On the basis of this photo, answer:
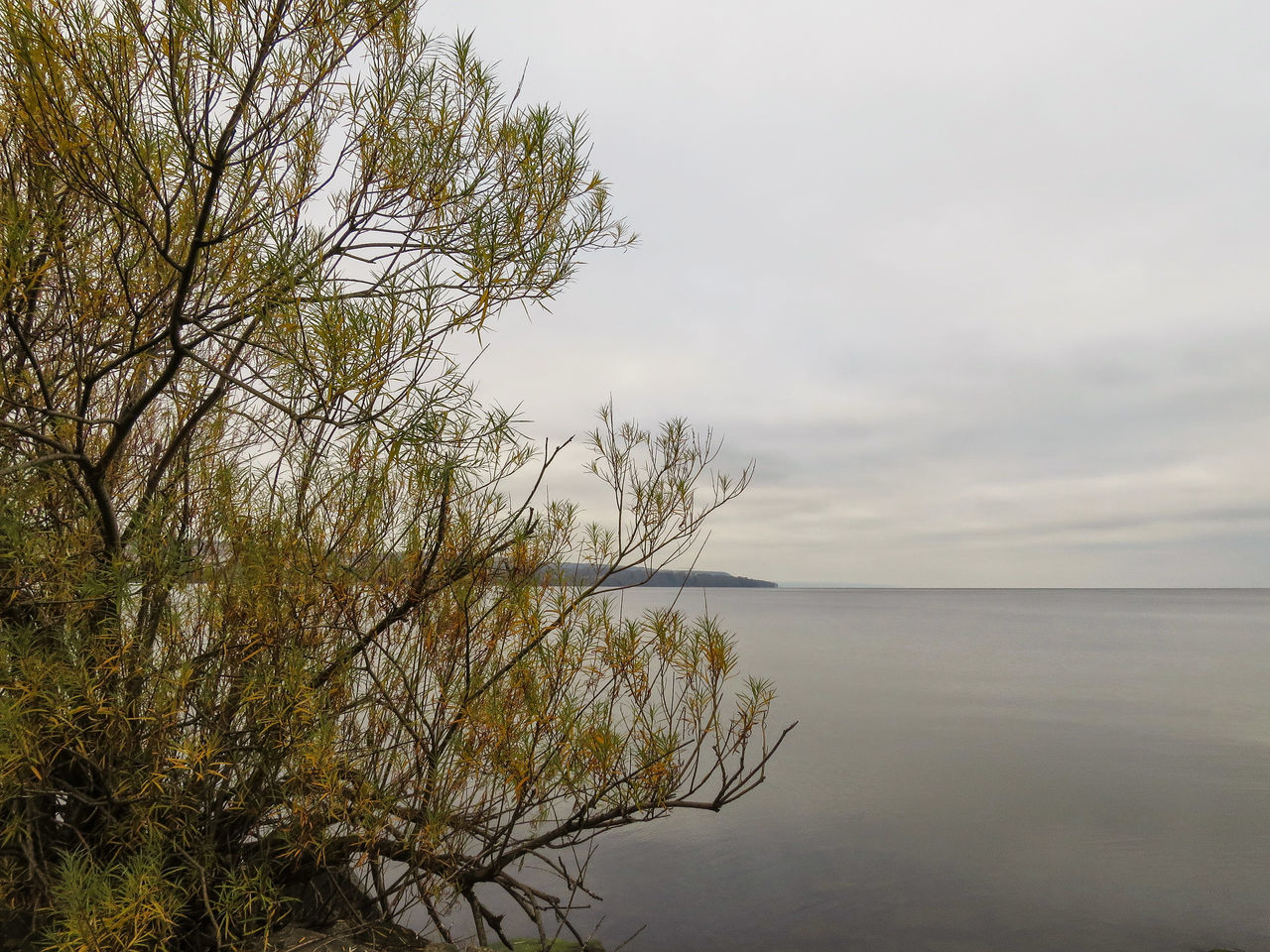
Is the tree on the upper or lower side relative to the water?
upper

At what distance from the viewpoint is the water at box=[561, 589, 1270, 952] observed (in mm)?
8594

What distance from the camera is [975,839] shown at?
11.4 m

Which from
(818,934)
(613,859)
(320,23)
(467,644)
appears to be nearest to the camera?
(320,23)

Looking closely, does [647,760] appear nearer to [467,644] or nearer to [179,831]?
[467,644]

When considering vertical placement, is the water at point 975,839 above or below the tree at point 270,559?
below

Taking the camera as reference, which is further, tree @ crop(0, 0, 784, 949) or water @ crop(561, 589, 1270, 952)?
water @ crop(561, 589, 1270, 952)

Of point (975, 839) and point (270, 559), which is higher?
point (270, 559)

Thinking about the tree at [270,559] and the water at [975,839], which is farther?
the water at [975,839]

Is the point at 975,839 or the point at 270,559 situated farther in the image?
the point at 975,839

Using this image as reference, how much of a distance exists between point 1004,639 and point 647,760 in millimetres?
52326

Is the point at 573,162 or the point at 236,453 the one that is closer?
the point at 573,162

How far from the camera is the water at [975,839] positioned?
28.2 ft

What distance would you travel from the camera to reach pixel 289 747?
3.24 m

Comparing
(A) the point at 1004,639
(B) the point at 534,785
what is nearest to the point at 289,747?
(B) the point at 534,785
